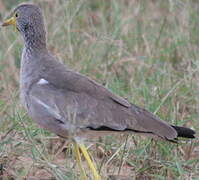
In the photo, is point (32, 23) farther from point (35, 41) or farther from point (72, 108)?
point (72, 108)

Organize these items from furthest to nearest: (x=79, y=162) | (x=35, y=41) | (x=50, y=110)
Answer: (x=35, y=41), (x=79, y=162), (x=50, y=110)

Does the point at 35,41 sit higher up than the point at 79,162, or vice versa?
the point at 35,41

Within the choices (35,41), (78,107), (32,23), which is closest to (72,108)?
(78,107)

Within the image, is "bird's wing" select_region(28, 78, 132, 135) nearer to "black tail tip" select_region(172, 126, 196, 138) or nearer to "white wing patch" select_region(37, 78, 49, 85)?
"white wing patch" select_region(37, 78, 49, 85)

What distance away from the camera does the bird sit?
494cm

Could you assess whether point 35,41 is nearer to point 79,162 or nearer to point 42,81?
point 42,81

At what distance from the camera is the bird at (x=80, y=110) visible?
→ 195 inches

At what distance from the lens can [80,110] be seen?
502 centimetres

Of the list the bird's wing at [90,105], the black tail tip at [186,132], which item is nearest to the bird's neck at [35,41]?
the bird's wing at [90,105]

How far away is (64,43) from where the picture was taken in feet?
23.6

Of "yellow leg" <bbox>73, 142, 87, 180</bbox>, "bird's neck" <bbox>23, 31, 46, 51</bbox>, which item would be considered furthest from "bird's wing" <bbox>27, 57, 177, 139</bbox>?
"bird's neck" <bbox>23, 31, 46, 51</bbox>

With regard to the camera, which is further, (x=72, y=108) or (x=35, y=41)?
(x=35, y=41)

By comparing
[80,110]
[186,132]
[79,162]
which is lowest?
[79,162]

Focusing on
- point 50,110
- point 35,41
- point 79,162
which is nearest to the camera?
point 50,110
